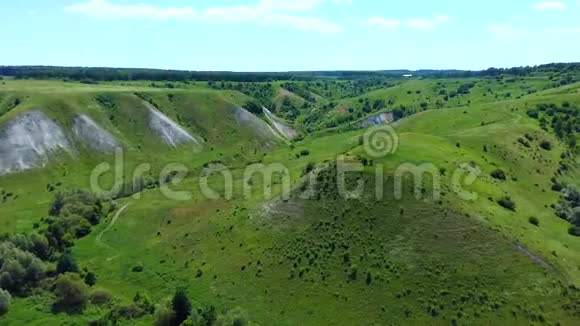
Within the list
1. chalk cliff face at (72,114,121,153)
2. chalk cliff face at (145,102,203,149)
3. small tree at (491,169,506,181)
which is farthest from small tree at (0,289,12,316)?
chalk cliff face at (145,102,203,149)

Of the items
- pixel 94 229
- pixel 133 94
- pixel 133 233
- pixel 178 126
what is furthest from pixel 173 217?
pixel 133 94

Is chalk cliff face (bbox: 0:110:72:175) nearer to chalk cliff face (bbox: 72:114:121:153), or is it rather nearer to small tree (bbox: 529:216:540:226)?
chalk cliff face (bbox: 72:114:121:153)

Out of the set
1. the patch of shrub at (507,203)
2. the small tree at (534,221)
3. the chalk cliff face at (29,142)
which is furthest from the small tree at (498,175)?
the chalk cliff face at (29,142)

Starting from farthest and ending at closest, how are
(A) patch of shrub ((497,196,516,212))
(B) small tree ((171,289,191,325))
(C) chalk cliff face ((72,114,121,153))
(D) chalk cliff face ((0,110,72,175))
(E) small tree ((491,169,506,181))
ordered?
(C) chalk cliff face ((72,114,121,153)) < (D) chalk cliff face ((0,110,72,175)) < (E) small tree ((491,169,506,181)) < (A) patch of shrub ((497,196,516,212)) < (B) small tree ((171,289,191,325))

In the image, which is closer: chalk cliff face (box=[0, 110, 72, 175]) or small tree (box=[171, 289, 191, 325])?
small tree (box=[171, 289, 191, 325])

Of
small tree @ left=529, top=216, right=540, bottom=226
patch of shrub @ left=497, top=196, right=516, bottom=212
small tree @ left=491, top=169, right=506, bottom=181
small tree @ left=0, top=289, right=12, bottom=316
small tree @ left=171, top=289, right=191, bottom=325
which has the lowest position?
small tree @ left=0, top=289, right=12, bottom=316

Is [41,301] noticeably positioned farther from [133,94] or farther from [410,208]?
[133,94]
